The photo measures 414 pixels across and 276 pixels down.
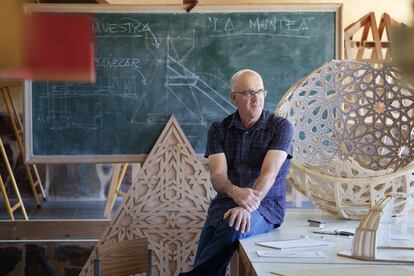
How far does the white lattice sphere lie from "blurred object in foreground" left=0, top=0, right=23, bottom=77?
10.5 feet

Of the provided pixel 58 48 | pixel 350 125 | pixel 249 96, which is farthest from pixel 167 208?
pixel 58 48

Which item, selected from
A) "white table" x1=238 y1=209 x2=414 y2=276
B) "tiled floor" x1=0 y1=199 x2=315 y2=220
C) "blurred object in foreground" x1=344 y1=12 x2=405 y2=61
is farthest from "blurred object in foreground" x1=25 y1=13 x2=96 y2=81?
"blurred object in foreground" x1=344 y1=12 x2=405 y2=61

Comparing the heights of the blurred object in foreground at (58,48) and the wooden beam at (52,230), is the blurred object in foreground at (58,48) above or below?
above

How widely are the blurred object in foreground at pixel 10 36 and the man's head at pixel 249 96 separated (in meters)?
2.95

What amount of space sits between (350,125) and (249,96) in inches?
38.3

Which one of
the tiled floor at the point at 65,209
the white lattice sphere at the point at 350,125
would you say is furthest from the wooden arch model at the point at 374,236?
the tiled floor at the point at 65,209

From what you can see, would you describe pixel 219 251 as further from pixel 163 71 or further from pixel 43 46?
pixel 43 46

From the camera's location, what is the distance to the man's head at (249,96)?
3232 millimetres

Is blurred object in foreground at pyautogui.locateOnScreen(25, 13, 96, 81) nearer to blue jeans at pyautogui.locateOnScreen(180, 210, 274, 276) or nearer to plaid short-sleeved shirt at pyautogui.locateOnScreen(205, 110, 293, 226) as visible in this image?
blue jeans at pyautogui.locateOnScreen(180, 210, 274, 276)

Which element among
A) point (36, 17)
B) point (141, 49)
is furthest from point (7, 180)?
point (36, 17)

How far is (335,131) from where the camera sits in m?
3.94

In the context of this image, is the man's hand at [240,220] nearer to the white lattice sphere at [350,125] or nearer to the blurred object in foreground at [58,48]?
the white lattice sphere at [350,125]

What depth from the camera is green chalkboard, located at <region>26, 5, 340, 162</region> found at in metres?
4.07

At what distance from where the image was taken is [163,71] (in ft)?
13.5
